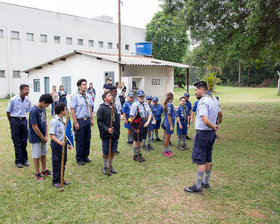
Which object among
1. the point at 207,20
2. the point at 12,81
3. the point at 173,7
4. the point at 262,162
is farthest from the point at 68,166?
the point at 12,81

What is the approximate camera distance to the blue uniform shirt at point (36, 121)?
473 centimetres

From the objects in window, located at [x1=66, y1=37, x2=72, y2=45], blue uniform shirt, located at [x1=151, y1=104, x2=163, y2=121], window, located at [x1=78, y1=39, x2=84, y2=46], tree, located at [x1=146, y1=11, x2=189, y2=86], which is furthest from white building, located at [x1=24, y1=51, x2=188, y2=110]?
tree, located at [x1=146, y1=11, x2=189, y2=86]

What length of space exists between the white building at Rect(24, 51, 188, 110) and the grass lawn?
834cm

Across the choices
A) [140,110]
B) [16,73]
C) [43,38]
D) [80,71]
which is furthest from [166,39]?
[140,110]

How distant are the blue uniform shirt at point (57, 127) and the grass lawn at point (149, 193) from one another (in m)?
1.03

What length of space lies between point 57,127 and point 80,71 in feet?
38.8

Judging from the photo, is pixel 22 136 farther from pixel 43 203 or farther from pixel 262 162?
pixel 262 162

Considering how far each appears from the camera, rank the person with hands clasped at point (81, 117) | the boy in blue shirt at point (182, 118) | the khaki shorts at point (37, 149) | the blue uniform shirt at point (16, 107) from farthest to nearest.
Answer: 1. the boy in blue shirt at point (182, 118)
2. the person with hands clasped at point (81, 117)
3. the blue uniform shirt at point (16, 107)
4. the khaki shorts at point (37, 149)

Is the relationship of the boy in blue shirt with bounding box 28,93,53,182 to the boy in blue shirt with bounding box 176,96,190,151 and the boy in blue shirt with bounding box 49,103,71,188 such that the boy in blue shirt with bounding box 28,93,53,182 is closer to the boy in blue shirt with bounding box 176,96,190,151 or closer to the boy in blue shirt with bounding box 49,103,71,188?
the boy in blue shirt with bounding box 49,103,71,188

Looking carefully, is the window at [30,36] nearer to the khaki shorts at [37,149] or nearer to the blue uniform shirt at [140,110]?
the blue uniform shirt at [140,110]

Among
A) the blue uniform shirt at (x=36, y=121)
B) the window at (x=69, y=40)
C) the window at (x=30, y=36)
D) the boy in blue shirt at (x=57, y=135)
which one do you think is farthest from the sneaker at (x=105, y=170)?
the window at (x=69, y=40)

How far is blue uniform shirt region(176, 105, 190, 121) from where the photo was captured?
702 centimetres

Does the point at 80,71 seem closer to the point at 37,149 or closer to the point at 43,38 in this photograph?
the point at 37,149

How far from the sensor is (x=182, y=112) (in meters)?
7.04
